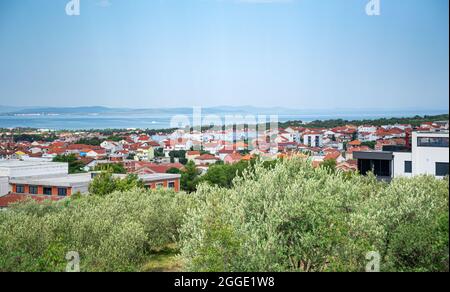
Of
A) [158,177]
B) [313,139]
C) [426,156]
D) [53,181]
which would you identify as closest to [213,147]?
[158,177]

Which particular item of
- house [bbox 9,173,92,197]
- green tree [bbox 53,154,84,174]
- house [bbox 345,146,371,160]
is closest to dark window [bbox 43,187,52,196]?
house [bbox 9,173,92,197]

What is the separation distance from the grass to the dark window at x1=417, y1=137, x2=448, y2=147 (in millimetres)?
10234

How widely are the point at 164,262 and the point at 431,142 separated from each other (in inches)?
442

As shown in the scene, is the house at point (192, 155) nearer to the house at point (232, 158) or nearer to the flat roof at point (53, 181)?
the house at point (232, 158)

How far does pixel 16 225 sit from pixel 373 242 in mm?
6103

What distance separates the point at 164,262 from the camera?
33.8ft

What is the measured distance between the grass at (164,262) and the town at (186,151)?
5874 millimetres

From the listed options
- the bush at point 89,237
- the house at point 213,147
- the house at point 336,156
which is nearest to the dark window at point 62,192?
the house at point 213,147

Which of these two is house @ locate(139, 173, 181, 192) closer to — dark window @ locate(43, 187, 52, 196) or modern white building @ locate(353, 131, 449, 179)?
dark window @ locate(43, 187, 52, 196)

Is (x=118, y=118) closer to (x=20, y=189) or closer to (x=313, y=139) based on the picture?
(x=313, y=139)

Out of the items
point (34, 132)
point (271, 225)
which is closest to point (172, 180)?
point (34, 132)

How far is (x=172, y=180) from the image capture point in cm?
2355

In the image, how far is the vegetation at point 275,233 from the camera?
6965mm

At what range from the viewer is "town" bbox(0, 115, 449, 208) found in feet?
57.6
